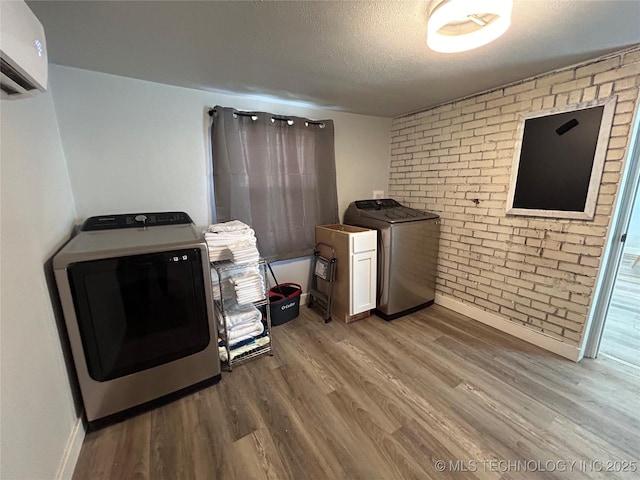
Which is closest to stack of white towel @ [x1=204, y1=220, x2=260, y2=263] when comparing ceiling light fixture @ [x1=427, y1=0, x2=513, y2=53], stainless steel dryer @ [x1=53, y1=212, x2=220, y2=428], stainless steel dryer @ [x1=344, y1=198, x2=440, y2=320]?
stainless steel dryer @ [x1=53, y1=212, x2=220, y2=428]

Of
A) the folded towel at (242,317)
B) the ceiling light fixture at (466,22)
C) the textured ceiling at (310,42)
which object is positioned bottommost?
the folded towel at (242,317)

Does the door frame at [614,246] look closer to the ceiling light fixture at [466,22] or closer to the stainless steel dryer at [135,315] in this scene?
the ceiling light fixture at [466,22]

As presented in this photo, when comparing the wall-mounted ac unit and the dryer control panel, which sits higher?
the wall-mounted ac unit

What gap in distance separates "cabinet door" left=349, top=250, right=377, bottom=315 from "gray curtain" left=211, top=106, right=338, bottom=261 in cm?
63

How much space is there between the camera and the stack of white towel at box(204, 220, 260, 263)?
1.84 meters

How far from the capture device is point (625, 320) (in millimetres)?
2439

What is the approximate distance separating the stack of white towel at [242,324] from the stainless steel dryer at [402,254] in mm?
1234

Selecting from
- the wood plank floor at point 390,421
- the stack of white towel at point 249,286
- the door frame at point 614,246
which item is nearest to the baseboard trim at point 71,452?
the wood plank floor at point 390,421

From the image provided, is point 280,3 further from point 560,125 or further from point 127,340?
point 560,125

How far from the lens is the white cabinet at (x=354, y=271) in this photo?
7.88ft

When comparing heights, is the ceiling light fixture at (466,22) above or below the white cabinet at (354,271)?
above

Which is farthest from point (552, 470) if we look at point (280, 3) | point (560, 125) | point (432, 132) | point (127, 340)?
point (432, 132)

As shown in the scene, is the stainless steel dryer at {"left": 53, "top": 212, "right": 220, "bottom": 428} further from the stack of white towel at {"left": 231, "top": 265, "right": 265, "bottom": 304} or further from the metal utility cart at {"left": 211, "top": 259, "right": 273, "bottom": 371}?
the stack of white towel at {"left": 231, "top": 265, "right": 265, "bottom": 304}

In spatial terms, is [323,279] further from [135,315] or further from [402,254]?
[135,315]
